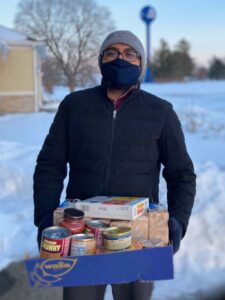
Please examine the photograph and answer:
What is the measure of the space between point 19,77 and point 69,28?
222 inches

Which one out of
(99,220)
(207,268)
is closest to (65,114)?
(99,220)

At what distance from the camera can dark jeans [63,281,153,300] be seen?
232 centimetres

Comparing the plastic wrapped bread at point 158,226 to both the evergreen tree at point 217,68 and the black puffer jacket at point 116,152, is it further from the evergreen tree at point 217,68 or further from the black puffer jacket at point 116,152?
the evergreen tree at point 217,68

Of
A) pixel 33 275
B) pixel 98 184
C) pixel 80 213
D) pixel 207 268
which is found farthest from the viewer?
pixel 207 268

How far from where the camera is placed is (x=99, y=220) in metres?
2.05

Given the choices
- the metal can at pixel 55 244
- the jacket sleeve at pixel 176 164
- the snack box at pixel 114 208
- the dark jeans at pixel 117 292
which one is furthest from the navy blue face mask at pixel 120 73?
the dark jeans at pixel 117 292

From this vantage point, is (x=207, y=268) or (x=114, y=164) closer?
(x=114, y=164)

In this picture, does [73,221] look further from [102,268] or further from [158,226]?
[158,226]

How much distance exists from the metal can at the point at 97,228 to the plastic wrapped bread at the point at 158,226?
186 mm

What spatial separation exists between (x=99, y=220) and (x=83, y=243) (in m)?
0.21

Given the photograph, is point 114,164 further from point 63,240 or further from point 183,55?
point 183,55

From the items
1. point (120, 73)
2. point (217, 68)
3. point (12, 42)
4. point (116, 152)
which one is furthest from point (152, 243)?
point (217, 68)

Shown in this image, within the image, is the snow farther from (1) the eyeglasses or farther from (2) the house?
(2) the house

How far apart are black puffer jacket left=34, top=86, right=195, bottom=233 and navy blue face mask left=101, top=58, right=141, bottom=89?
7 cm
